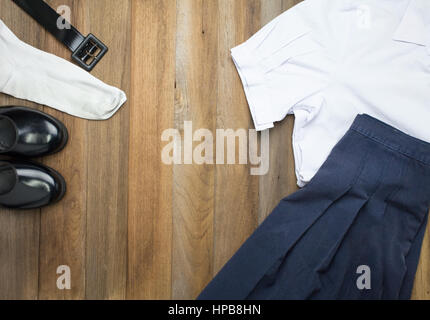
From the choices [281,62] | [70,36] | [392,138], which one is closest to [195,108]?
[281,62]

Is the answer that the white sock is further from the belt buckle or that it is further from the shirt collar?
the shirt collar

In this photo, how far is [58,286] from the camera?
2.51 ft

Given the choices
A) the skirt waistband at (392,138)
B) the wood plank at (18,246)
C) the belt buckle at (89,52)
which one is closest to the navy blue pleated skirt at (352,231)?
the skirt waistband at (392,138)

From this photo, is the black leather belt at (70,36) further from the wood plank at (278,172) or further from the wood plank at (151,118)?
the wood plank at (278,172)

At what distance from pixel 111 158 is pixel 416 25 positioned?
0.83 meters

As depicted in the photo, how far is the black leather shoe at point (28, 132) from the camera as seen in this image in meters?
0.71

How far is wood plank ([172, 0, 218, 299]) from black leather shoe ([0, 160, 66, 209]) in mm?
326

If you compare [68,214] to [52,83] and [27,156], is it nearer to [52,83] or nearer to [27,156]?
[27,156]

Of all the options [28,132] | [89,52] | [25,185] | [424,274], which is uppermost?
[89,52]

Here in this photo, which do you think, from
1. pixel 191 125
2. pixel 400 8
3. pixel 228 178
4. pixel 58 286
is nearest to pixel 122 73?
pixel 191 125

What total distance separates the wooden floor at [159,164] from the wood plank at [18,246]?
0.03 metres

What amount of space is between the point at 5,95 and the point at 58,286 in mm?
540

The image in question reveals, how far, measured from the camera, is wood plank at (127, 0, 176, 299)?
78 cm

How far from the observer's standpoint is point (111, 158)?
781mm
